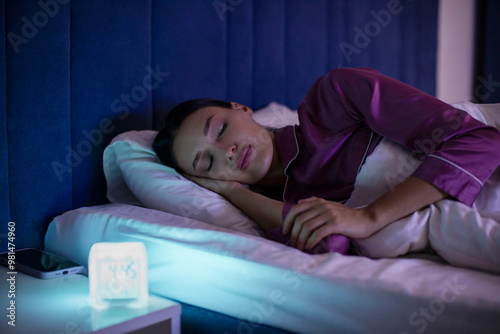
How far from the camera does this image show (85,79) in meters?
1.43


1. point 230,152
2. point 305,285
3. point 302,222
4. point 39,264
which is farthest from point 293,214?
point 39,264

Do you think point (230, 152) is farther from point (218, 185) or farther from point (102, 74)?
point (102, 74)

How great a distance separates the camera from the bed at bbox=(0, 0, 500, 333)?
767 millimetres

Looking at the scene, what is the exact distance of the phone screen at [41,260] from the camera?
3.75ft

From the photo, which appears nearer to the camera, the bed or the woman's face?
the bed

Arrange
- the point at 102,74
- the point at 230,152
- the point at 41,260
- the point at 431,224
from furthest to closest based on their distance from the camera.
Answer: the point at 102,74 → the point at 230,152 → the point at 41,260 → the point at 431,224

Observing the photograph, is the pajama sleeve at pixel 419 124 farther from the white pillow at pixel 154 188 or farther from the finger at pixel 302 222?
the white pillow at pixel 154 188

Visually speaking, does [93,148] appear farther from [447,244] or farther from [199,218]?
[447,244]

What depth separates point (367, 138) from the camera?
1271mm

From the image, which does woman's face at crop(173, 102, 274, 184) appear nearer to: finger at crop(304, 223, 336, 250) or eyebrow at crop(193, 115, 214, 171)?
eyebrow at crop(193, 115, 214, 171)

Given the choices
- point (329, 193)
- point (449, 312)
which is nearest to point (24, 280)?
point (329, 193)

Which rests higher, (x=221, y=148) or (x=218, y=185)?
(x=221, y=148)

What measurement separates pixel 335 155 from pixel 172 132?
1.64 feet

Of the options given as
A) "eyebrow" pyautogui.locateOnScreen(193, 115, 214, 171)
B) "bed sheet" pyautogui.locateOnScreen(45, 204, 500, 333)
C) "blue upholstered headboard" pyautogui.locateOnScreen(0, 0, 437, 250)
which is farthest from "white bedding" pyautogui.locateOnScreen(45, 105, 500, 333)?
"blue upholstered headboard" pyautogui.locateOnScreen(0, 0, 437, 250)
